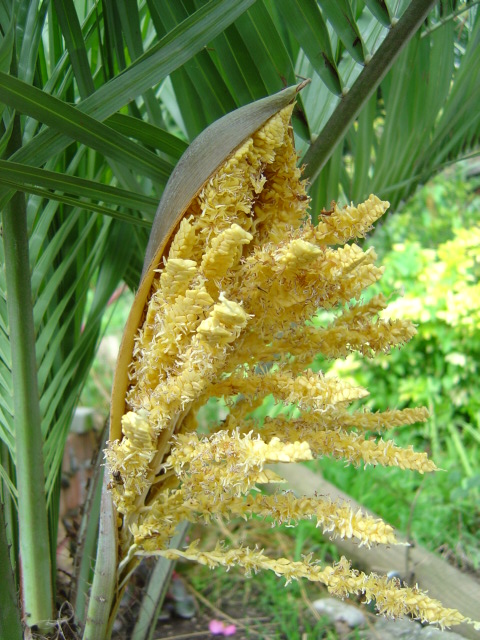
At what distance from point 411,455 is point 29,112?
424mm

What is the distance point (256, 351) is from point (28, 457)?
316 millimetres

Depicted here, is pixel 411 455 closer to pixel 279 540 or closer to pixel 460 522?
pixel 279 540

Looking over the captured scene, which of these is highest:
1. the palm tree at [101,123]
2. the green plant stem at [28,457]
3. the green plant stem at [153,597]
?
the palm tree at [101,123]

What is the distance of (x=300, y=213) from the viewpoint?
0.50 m

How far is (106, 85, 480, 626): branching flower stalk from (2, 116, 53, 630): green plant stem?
173mm

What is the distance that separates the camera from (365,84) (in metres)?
0.65

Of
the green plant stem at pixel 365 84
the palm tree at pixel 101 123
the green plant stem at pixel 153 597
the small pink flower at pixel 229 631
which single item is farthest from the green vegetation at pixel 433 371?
the green plant stem at pixel 365 84

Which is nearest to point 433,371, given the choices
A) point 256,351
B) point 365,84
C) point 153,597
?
point 153,597

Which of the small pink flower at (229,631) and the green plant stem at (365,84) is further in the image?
the small pink flower at (229,631)

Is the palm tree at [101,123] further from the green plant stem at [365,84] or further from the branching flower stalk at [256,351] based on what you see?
the branching flower stalk at [256,351]

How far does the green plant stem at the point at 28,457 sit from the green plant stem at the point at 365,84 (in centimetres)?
33

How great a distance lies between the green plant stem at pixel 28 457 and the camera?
0.65m

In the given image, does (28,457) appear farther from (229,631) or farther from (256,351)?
(229,631)

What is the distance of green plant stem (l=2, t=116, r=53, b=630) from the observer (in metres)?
0.65
